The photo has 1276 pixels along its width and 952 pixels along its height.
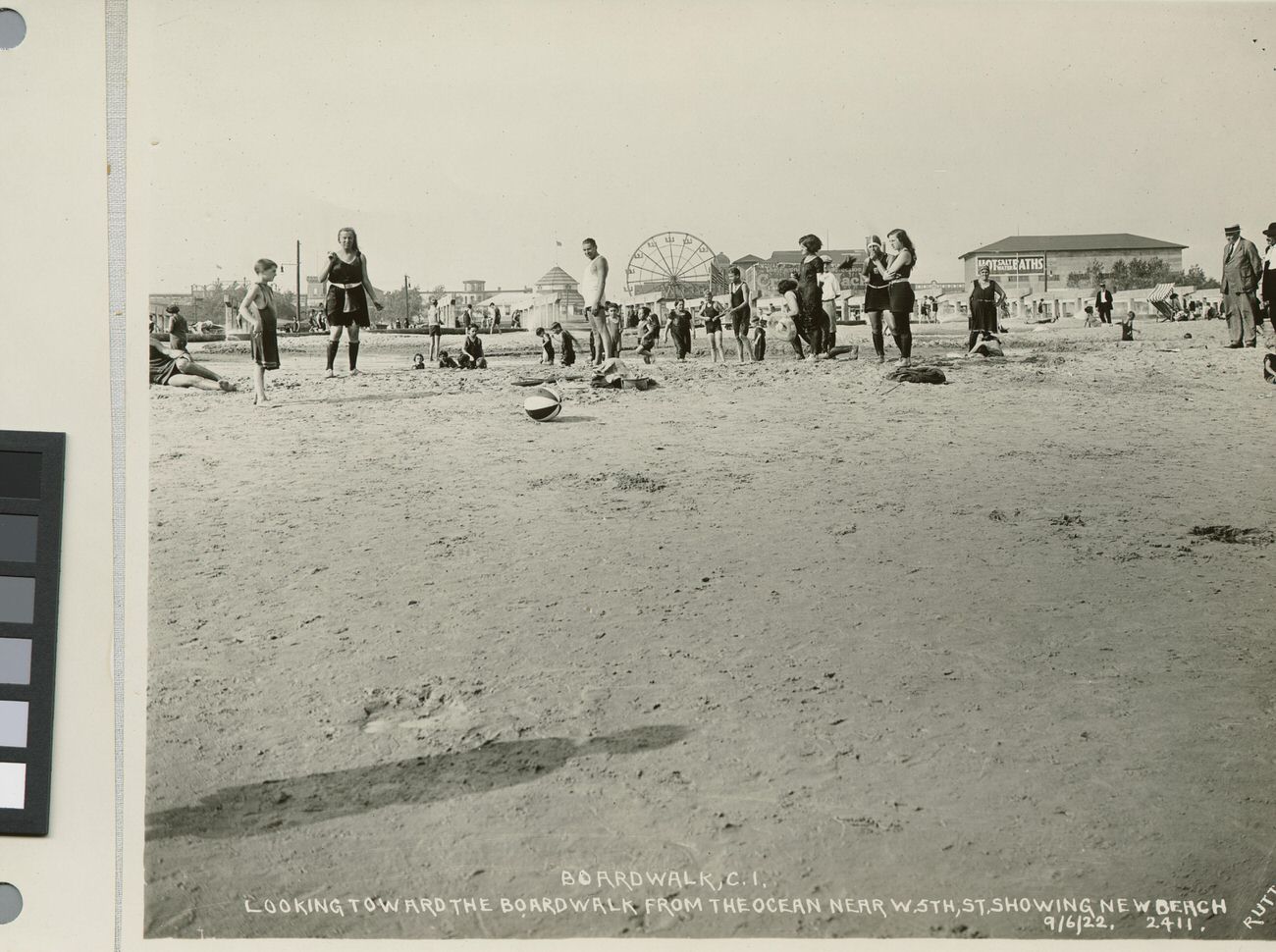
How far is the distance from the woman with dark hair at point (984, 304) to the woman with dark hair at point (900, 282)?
0.72ft

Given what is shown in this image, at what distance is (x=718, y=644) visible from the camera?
9.97 ft

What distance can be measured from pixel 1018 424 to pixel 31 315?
316 cm

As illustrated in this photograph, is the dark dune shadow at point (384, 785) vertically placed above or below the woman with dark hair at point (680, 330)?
below

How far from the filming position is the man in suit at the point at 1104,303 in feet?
11.4

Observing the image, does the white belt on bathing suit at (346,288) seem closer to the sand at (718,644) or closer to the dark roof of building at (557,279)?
the sand at (718,644)

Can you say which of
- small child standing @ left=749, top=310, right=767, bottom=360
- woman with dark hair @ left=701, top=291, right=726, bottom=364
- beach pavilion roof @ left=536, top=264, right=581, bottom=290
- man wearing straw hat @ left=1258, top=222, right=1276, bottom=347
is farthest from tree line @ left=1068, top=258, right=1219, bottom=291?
beach pavilion roof @ left=536, top=264, right=581, bottom=290

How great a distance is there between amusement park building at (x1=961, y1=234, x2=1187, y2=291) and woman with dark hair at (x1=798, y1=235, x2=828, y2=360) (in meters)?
0.49

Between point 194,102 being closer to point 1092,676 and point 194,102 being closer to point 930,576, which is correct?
point 930,576

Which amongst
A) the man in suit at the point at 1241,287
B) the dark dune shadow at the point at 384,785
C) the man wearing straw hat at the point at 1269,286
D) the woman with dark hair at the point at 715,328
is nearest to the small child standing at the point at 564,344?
the woman with dark hair at the point at 715,328

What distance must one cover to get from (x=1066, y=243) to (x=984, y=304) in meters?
0.33

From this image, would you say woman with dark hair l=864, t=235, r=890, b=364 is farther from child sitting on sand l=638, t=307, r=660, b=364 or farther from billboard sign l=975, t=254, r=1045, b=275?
child sitting on sand l=638, t=307, r=660, b=364

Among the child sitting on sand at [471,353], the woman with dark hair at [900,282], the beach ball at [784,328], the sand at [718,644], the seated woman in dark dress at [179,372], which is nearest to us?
the sand at [718,644]

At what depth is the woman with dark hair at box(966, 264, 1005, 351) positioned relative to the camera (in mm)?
3449

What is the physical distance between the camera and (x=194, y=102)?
310cm
